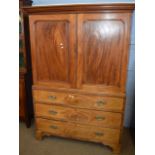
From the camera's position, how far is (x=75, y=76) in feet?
5.54

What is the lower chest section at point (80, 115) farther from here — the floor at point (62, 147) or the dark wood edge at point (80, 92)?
the floor at point (62, 147)

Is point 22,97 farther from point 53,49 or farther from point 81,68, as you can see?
point 81,68

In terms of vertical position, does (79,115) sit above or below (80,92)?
below

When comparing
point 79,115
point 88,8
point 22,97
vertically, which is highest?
point 88,8

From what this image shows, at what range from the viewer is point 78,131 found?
184 cm

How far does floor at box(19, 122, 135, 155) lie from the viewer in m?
1.85

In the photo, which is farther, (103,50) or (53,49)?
(53,49)

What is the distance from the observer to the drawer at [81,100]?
1.66 metres

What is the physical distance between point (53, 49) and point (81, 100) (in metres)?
0.65

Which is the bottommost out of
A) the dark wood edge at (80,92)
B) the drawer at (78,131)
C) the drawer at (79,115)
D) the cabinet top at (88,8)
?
the drawer at (78,131)

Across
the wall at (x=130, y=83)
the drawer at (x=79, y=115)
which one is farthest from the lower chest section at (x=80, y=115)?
the wall at (x=130, y=83)

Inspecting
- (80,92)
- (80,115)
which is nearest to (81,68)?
(80,92)

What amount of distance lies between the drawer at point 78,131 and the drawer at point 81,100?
261mm
